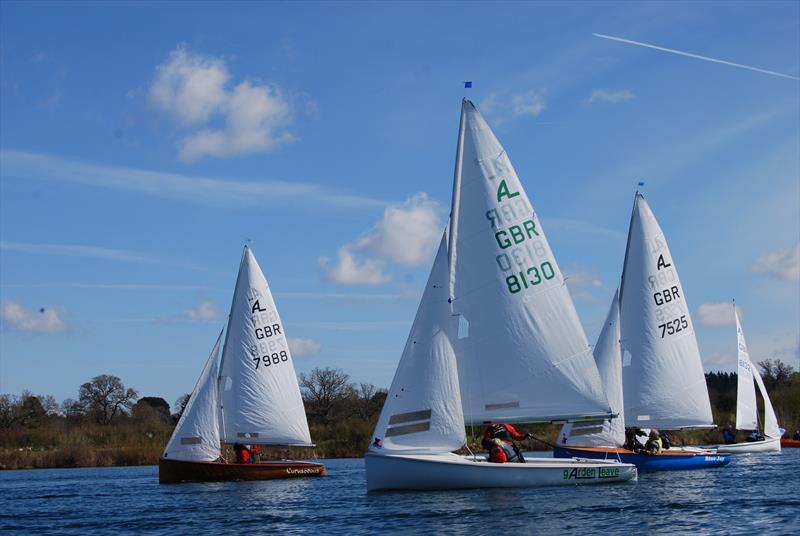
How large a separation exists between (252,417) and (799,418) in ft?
176

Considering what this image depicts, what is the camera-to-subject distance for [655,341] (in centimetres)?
4178

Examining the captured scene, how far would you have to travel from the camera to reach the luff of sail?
96.3ft

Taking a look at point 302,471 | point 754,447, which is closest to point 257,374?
point 302,471

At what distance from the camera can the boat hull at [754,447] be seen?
2244 inches

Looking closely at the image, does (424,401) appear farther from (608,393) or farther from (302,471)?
(302,471)

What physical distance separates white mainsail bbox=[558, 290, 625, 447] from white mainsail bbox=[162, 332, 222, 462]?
14406mm

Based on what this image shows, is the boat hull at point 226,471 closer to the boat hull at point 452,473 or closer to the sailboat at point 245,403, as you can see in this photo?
the sailboat at point 245,403

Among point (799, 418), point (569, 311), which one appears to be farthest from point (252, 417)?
point (799, 418)

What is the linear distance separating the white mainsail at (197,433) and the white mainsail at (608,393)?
14406 mm

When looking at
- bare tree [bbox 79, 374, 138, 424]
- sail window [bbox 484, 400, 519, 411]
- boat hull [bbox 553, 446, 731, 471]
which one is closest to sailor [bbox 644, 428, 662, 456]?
boat hull [bbox 553, 446, 731, 471]

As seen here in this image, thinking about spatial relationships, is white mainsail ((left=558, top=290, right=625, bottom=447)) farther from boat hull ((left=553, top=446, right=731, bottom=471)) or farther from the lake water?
the lake water

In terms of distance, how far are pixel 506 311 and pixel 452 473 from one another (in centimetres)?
508

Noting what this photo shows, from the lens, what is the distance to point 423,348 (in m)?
28.9

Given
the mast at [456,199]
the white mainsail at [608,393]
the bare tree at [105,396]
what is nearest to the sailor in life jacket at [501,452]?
the mast at [456,199]
